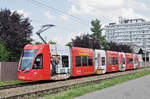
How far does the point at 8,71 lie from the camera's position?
18844 millimetres

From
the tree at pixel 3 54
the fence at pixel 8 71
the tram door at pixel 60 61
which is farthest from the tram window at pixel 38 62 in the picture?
the tree at pixel 3 54

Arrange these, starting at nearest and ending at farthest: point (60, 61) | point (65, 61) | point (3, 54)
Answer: point (60, 61) < point (65, 61) < point (3, 54)

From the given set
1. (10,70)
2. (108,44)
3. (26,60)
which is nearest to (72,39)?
(108,44)

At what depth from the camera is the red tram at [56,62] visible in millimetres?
15562

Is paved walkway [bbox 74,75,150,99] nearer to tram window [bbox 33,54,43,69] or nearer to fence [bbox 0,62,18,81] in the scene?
tram window [bbox 33,54,43,69]

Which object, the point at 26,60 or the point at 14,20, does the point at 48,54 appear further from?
the point at 14,20

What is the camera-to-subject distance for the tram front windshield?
51.0ft

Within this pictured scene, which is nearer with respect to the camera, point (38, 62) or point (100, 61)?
point (38, 62)

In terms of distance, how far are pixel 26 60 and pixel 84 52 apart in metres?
7.54

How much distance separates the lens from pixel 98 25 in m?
68.7

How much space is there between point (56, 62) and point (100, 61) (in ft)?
30.3

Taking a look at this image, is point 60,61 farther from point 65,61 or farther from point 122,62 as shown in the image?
point 122,62

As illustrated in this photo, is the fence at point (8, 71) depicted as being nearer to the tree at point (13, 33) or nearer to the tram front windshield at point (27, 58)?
the tram front windshield at point (27, 58)

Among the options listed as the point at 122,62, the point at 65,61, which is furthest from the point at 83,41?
the point at 65,61
